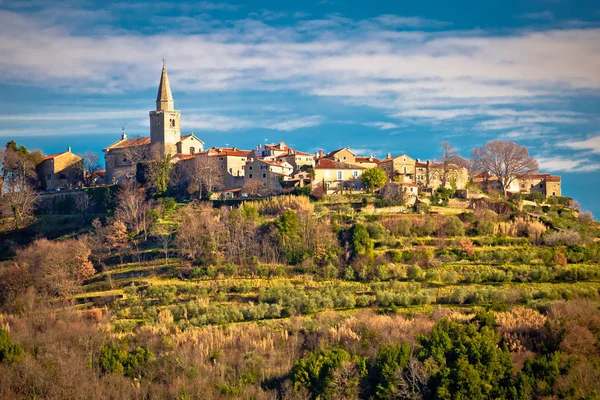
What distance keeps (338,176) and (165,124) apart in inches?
722

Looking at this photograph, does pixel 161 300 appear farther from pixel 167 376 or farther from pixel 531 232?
pixel 531 232

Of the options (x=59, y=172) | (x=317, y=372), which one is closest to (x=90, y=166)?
(x=59, y=172)

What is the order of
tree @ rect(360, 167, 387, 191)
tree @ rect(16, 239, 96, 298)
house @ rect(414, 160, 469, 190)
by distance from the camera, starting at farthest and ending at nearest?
house @ rect(414, 160, 469, 190) → tree @ rect(360, 167, 387, 191) → tree @ rect(16, 239, 96, 298)

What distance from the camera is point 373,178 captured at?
61.0m

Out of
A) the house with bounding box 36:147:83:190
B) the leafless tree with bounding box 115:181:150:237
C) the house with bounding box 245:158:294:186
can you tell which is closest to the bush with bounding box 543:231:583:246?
the house with bounding box 245:158:294:186

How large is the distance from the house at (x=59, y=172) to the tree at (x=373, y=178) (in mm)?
29403

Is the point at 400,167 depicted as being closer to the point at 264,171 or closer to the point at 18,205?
the point at 264,171

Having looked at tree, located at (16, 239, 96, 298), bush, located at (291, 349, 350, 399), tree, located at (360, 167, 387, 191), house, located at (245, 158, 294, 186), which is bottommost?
bush, located at (291, 349, 350, 399)

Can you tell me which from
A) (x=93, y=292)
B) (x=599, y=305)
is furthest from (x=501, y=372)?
(x=93, y=292)

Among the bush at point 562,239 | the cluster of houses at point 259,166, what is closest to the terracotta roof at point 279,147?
the cluster of houses at point 259,166

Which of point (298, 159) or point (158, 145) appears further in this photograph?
point (158, 145)

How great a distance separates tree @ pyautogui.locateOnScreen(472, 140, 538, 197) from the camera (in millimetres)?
67500

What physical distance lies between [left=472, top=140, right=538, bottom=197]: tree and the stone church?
2705 centimetres

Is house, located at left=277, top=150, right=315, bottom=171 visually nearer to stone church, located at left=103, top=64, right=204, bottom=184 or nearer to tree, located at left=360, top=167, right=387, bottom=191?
tree, located at left=360, top=167, right=387, bottom=191
